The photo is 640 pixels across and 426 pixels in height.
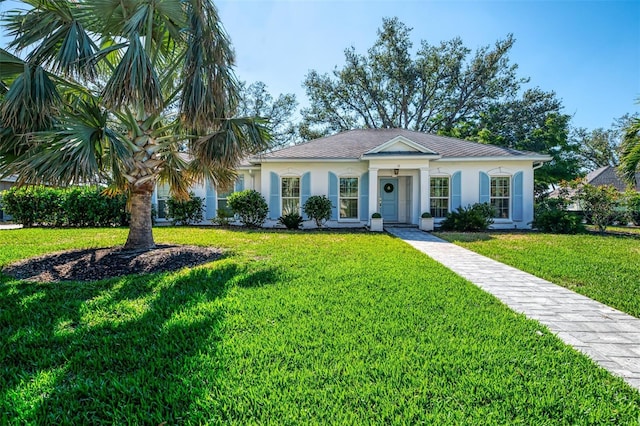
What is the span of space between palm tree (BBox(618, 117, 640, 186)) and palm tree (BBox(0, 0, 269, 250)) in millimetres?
10122

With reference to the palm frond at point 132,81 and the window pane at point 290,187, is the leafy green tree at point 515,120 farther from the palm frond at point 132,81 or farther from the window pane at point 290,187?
the palm frond at point 132,81

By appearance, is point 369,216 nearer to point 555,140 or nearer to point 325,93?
point 555,140

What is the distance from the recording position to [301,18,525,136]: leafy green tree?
1000 inches

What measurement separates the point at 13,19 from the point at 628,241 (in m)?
16.1

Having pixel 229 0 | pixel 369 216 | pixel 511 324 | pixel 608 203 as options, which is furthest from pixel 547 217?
pixel 229 0

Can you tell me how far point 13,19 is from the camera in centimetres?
563

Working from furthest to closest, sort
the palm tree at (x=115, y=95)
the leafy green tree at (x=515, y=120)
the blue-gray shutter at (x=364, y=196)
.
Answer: the leafy green tree at (x=515, y=120) → the blue-gray shutter at (x=364, y=196) → the palm tree at (x=115, y=95)

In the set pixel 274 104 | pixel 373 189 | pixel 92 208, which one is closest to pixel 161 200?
pixel 92 208

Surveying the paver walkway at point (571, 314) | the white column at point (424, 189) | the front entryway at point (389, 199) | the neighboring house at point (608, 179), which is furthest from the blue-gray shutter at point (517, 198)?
the neighboring house at point (608, 179)

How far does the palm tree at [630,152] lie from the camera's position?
8.83 meters

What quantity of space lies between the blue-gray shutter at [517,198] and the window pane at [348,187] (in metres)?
6.79

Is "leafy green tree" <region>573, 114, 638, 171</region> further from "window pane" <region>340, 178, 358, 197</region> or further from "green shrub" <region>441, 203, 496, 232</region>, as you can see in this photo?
"window pane" <region>340, 178, 358, 197</region>

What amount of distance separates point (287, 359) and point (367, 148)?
12.9 m

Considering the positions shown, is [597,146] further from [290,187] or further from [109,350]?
[109,350]
